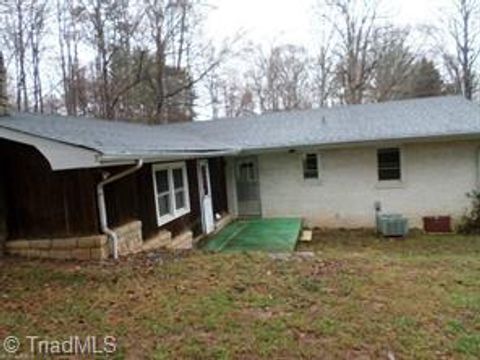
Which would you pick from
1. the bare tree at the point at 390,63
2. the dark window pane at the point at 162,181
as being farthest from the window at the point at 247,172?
the bare tree at the point at 390,63

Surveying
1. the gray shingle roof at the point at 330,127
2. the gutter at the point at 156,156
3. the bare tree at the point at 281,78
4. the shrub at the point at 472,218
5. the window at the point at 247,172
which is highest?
the bare tree at the point at 281,78

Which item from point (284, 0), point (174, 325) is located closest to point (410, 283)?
point (174, 325)

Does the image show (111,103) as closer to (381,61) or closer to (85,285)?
(381,61)

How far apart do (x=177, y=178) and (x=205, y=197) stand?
1.88m

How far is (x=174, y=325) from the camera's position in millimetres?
4480

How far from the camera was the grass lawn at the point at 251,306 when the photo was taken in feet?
13.4

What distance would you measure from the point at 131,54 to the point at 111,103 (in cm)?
273

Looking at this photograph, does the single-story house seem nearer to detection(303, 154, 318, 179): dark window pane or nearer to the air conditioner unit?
detection(303, 154, 318, 179): dark window pane

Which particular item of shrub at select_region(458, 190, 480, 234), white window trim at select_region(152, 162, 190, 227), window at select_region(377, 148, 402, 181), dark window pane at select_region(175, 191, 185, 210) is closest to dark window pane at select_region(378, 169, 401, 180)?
window at select_region(377, 148, 402, 181)

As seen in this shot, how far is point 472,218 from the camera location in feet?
41.7

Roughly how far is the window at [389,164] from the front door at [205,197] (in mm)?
5021

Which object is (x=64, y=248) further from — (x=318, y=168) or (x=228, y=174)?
(x=318, y=168)

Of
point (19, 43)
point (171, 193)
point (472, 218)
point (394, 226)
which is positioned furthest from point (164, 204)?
point (19, 43)

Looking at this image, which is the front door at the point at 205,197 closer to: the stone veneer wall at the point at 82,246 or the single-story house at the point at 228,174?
the single-story house at the point at 228,174
